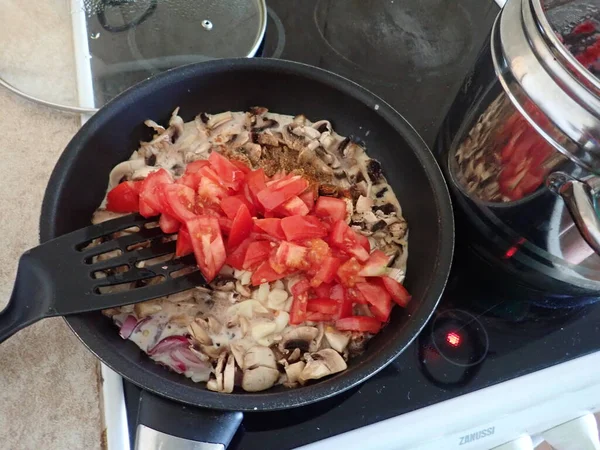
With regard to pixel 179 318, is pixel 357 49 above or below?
above

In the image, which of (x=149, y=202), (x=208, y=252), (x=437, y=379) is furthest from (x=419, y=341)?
(x=149, y=202)

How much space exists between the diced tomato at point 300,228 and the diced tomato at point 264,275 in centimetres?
5

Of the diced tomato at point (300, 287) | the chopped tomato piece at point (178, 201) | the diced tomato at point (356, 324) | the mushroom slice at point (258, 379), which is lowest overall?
the mushroom slice at point (258, 379)

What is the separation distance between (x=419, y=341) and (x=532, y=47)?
388mm

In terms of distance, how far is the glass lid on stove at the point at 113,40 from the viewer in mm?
953

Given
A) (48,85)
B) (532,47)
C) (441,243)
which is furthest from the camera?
(48,85)

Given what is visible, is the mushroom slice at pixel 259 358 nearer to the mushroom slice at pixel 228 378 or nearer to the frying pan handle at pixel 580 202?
the mushroom slice at pixel 228 378

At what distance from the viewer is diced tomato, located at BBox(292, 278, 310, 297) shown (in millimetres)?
729

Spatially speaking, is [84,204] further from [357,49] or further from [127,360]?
[357,49]

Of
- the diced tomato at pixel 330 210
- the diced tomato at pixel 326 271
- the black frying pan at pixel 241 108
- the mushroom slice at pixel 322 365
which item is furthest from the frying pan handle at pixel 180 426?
the diced tomato at pixel 330 210

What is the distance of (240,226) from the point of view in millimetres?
742

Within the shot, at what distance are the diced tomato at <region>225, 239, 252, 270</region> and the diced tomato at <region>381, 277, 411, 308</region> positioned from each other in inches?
7.7

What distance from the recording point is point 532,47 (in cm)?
57

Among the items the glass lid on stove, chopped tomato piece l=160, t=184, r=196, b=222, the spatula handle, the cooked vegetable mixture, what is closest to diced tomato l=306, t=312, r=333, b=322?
the cooked vegetable mixture
